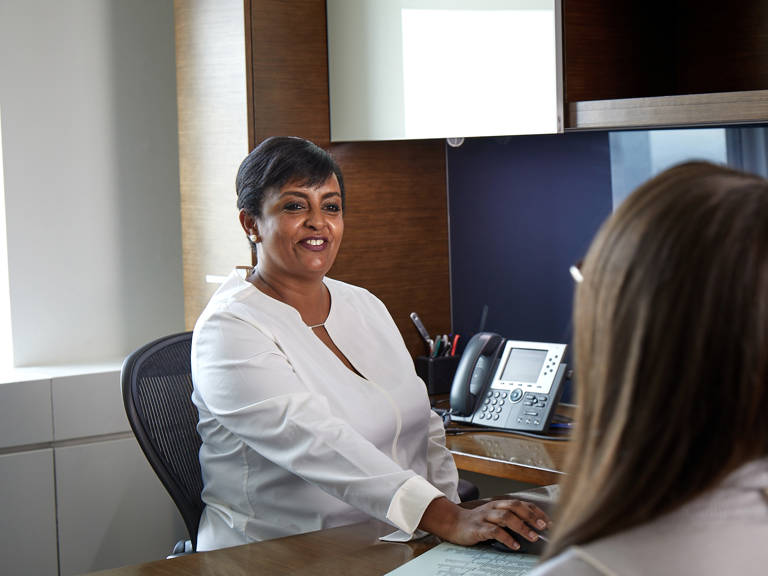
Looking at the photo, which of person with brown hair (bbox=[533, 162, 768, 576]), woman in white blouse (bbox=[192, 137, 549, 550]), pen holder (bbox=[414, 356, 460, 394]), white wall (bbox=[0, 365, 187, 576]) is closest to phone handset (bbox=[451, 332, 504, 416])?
pen holder (bbox=[414, 356, 460, 394])

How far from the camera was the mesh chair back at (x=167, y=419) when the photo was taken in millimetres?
1896

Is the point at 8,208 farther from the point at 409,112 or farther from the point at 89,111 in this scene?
the point at 409,112

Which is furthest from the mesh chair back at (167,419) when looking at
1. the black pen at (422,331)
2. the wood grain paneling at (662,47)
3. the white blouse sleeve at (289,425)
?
the wood grain paneling at (662,47)

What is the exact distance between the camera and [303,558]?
145 cm

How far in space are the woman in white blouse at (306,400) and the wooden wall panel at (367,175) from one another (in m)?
0.66

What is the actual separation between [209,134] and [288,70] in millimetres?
325

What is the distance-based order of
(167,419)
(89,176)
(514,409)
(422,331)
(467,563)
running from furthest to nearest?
1. (89,176)
2. (422,331)
3. (514,409)
4. (167,419)
5. (467,563)

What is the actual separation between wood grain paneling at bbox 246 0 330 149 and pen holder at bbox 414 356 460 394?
2.40 feet

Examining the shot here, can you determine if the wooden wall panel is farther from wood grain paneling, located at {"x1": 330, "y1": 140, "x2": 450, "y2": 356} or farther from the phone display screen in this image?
the phone display screen

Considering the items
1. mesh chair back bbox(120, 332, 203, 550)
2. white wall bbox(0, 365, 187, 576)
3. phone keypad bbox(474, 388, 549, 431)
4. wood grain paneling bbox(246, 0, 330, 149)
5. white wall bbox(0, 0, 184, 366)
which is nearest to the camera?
mesh chair back bbox(120, 332, 203, 550)

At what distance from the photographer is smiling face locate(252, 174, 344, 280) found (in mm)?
1979

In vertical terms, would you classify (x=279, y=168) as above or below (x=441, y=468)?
above

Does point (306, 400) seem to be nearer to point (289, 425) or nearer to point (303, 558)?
point (289, 425)

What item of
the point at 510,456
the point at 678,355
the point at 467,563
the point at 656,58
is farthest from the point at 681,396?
the point at 656,58
